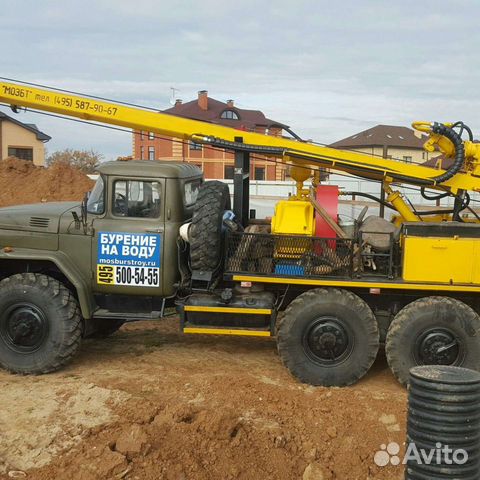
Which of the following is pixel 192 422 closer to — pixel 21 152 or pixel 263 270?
pixel 263 270

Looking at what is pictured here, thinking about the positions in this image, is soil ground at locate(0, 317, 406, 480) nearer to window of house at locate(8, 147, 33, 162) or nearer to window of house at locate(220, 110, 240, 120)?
window of house at locate(8, 147, 33, 162)

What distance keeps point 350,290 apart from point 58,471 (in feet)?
11.4

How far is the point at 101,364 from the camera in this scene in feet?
23.1

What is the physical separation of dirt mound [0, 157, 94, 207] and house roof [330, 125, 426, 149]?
50888mm

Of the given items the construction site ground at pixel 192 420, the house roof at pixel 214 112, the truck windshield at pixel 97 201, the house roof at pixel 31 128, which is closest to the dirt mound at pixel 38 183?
the truck windshield at pixel 97 201

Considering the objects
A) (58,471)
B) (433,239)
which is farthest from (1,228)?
(433,239)

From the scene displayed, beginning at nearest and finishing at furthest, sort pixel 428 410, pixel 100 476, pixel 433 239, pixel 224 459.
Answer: pixel 428 410, pixel 100 476, pixel 224 459, pixel 433 239

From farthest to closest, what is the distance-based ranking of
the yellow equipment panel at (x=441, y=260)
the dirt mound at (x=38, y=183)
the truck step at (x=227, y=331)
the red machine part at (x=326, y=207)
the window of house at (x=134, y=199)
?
the dirt mound at (x=38, y=183), the red machine part at (x=326, y=207), the window of house at (x=134, y=199), the truck step at (x=227, y=331), the yellow equipment panel at (x=441, y=260)

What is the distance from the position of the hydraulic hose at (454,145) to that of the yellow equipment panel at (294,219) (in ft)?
5.08

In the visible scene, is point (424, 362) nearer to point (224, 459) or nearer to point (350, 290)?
point (350, 290)

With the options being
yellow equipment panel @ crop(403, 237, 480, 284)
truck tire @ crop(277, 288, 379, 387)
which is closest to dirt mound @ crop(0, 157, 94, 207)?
truck tire @ crop(277, 288, 379, 387)

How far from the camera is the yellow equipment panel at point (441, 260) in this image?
6.13m

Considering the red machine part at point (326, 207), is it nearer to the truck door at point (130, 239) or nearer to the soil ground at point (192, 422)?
the soil ground at point (192, 422)

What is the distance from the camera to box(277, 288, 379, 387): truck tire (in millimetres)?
6316
